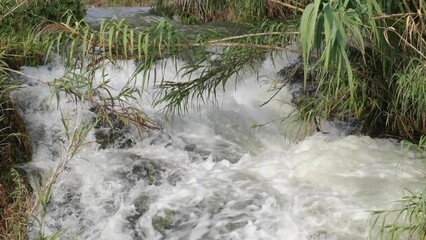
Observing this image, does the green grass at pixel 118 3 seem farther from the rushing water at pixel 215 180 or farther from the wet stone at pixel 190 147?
the wet stone at pixel 190 147

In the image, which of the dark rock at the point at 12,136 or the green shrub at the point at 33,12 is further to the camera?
the green shrub at the point at 33,12

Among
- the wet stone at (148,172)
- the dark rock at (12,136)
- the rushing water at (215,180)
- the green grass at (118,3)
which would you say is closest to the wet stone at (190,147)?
the rushing water at (215,180)

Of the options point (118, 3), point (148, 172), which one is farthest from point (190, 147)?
point (118, 3)

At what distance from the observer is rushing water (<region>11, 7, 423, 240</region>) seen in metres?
3.08

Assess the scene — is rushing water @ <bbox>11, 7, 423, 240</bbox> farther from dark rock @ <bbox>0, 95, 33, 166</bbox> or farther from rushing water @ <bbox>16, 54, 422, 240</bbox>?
dark rock @ <bbox>0, 95, 33, 166</bbox>

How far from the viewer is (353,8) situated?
264 centimetres

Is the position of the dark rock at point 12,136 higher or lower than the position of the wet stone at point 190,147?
higher

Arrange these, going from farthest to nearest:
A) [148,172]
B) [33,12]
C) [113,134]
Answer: [33,12], [113,134], [148,172]

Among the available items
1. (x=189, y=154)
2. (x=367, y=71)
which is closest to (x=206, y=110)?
(x=189, y=154)

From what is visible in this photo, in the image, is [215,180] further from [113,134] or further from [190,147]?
[113,134]

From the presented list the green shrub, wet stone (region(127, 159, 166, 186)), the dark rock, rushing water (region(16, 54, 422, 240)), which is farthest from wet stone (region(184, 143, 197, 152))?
the green shrub

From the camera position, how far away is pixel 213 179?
3.65 meters

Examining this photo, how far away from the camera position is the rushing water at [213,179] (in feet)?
10.1

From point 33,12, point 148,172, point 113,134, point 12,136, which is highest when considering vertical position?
point 33,12
